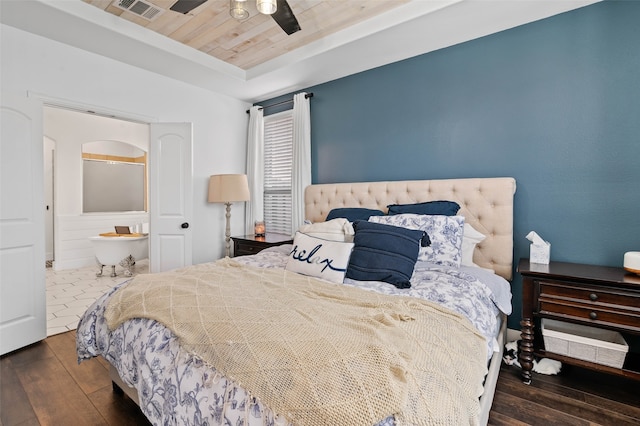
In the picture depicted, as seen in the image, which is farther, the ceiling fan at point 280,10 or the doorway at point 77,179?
the doorway at point 77,179

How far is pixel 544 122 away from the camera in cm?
244

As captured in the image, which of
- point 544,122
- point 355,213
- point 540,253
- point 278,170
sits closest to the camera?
point 540,253

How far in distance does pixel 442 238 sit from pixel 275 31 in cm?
237

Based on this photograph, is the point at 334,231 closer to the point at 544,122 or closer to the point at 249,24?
the point at 544,122

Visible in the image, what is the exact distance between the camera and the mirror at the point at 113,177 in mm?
6031

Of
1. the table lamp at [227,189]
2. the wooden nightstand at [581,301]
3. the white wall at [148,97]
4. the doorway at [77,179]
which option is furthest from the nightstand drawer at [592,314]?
the doorway at [77,179]

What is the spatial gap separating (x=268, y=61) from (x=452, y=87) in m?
2.00

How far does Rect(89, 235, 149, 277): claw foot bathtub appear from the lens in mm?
4992

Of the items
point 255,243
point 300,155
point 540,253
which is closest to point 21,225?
point 255,243

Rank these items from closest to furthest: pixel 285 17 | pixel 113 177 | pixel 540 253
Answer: pixel 285 17, pixel 540 253, pixel 113 177

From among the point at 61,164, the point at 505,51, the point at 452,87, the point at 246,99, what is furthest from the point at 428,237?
the point at 61,164

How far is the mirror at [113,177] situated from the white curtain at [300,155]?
15.1 ft

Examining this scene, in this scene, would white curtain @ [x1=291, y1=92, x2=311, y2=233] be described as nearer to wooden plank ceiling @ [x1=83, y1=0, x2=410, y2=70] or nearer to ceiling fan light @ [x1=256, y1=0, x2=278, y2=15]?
wooden plank ceiling @ [x1=83, y1=0, x2=410, y2=70]

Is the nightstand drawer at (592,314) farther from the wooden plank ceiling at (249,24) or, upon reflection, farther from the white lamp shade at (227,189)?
the white lamp shade at (227,189)
